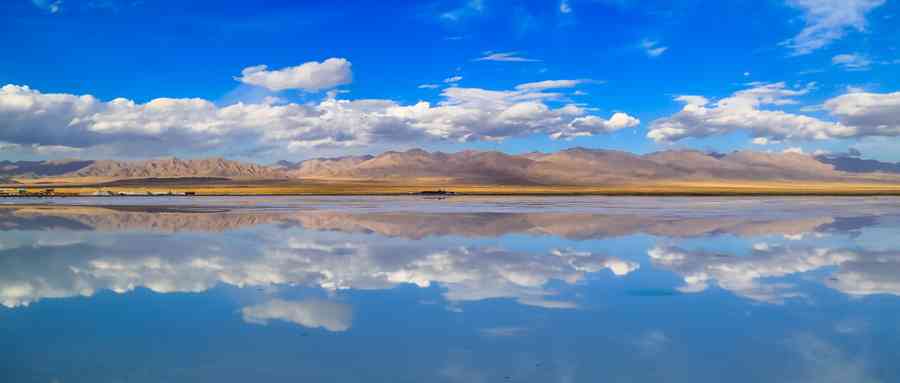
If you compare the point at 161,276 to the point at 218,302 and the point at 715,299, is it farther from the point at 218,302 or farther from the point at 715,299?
the point at 715,299

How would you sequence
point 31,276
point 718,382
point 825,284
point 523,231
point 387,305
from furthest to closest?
point 523,231
point 31,276
point 825,284
point 387,305
point 718,382

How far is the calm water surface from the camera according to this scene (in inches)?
282

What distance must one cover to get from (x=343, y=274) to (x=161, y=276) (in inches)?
141

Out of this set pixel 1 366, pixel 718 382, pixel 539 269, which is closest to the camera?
pixel 718 382

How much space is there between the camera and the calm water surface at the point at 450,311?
7.15m

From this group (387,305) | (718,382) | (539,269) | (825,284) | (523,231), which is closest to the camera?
(718,382)

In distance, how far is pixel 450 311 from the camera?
9961 mm

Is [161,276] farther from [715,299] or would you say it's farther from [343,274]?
[715,299]

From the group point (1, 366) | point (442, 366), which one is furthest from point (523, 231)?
point (1, 366)

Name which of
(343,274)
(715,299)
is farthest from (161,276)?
(715,299)

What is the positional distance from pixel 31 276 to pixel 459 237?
39.1 ft

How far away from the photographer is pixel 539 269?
46.6 feet

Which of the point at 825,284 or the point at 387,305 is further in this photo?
the point at 825,284

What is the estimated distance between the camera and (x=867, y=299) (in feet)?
35.1
